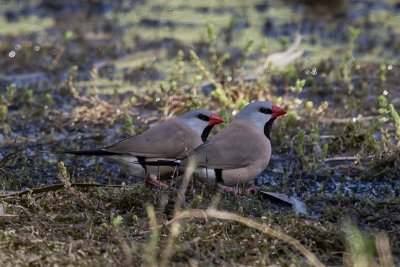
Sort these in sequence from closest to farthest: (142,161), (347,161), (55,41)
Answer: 1. (142,161)
2. (347,161)
3. (55,41)

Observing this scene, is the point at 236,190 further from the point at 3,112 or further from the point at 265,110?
the point at 3,112

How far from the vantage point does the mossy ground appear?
4.83 metres

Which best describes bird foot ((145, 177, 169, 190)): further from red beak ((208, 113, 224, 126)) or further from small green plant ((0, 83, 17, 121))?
small green plant ((0, 83, 17, 121))

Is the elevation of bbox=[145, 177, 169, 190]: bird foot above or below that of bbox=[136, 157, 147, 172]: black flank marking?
below

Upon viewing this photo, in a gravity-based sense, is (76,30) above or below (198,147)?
below

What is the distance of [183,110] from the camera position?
856cm

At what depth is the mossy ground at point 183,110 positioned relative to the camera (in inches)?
190

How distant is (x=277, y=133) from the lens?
316 inches

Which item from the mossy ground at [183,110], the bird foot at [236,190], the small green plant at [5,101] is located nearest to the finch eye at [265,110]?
the mossy ground at [183,110]

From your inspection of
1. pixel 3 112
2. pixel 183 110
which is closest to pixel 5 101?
pixel 3 112

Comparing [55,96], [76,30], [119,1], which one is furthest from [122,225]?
[119,1]

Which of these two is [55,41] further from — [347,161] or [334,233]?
[334,233]

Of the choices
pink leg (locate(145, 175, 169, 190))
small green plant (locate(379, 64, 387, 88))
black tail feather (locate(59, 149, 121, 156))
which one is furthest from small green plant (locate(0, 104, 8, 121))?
small green plant (locate(379, 64, 387, 88))

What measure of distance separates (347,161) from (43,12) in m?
7.89
